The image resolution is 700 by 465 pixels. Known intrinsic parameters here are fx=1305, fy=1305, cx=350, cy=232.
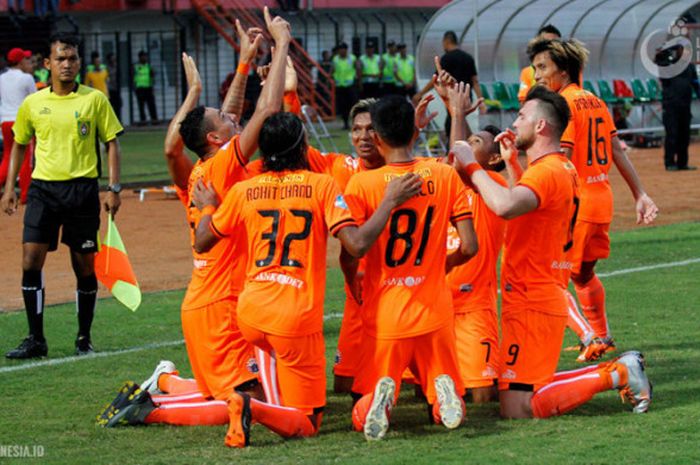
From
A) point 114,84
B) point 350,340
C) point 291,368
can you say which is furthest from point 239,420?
point 114,84

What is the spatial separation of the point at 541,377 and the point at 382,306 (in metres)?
1.11

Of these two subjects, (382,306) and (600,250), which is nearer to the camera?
(382,306)

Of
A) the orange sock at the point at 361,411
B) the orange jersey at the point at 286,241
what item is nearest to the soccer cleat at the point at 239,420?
the orange jersey at the point at 286,241

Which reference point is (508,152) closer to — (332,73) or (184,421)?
(184,421)

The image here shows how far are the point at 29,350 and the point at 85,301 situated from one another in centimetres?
56

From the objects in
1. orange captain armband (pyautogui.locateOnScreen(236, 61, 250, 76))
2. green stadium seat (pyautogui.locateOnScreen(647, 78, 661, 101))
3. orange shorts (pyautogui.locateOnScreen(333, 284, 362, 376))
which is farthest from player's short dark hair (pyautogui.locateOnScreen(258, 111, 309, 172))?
green stadium seat (pyautogui.locateOnScreen(647, 78, 661, 101))

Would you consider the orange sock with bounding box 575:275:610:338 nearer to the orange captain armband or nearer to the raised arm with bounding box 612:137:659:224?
the raised arm with bounding box 612:137:659:224

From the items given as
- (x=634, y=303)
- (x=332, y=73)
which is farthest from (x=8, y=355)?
(x=332, y=73)

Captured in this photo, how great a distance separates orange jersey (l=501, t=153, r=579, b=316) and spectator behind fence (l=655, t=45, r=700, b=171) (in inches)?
663

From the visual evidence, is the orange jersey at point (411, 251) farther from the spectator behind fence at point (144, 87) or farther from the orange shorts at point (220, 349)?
the spectator behind fence at point (144, 87)

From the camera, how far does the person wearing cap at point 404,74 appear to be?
1507 inches

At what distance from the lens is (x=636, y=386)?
7648mm

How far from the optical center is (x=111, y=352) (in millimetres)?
10312

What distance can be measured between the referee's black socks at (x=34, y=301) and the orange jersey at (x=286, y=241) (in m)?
3.47
